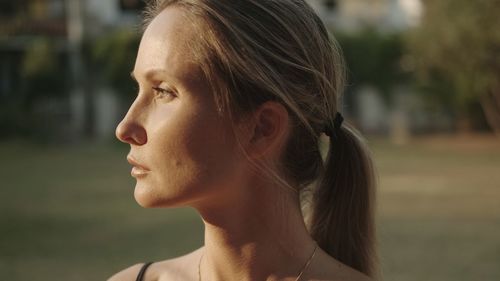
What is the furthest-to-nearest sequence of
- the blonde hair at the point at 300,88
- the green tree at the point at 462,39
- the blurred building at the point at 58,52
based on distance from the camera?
the blurred building at the point at 58,52 → the green tree at the point at 462,39 → the blonde hair at the point at 300,88

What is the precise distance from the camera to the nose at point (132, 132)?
1.35m

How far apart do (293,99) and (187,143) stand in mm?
193

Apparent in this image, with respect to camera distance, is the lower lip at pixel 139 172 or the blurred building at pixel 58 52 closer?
the lower lip at pixel 139 172

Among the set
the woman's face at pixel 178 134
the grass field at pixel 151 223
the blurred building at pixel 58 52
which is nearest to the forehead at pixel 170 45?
the woman's face at pixel 178 134

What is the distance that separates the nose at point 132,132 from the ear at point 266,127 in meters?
0.17

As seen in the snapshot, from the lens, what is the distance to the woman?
4.37 feet

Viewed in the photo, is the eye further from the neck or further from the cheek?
the neck

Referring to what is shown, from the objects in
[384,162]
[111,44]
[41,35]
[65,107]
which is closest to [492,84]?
[384,162]

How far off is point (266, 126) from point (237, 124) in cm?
6

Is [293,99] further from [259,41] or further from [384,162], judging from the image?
[384,162]

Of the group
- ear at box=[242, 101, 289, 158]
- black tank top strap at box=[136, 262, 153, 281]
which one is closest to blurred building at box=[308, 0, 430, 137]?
black tank top strap at box=[136, 262, 153, 281]

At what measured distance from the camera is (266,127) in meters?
1.40

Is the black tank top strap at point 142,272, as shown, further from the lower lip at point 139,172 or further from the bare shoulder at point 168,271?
the lower lip at point 139,172

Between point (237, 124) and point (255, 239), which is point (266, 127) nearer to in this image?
point (237, 124)
